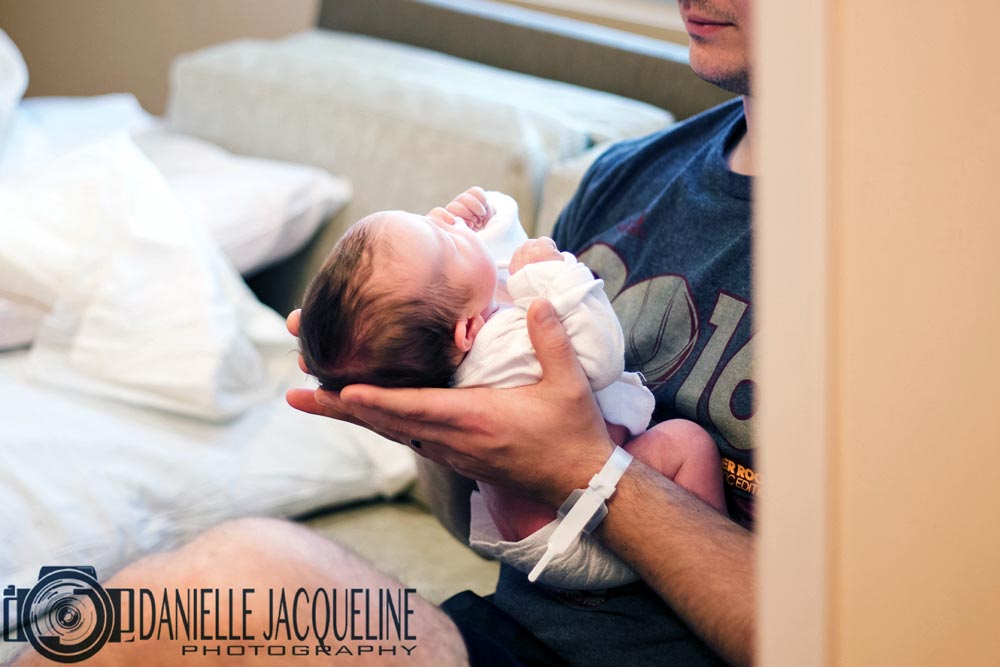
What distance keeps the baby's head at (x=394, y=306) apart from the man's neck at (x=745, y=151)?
0.94 ft

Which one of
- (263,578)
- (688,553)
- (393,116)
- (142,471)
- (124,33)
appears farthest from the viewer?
(124,33)

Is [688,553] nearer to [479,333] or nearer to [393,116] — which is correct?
[479,333]

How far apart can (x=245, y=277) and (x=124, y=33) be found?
1.74 meters

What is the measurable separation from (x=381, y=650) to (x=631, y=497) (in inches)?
10.2

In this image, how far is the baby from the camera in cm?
86

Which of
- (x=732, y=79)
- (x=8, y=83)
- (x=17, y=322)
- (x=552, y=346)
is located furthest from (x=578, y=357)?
(x=8, y=83)

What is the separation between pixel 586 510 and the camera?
0.85 m

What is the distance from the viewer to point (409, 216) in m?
0.93

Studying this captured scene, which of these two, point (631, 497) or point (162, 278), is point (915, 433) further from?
point (162, 278)

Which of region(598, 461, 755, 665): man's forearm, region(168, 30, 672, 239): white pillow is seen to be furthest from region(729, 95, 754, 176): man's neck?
region(168, 30, 672, 239): white pillow

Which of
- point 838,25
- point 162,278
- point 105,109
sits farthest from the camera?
point 105,109

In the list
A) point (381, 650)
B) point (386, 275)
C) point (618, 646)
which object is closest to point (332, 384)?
point (386, 275)

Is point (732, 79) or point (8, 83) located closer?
point (732, 79)

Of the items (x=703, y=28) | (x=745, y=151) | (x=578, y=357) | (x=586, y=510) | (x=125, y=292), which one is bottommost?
(x=125, y=292)
